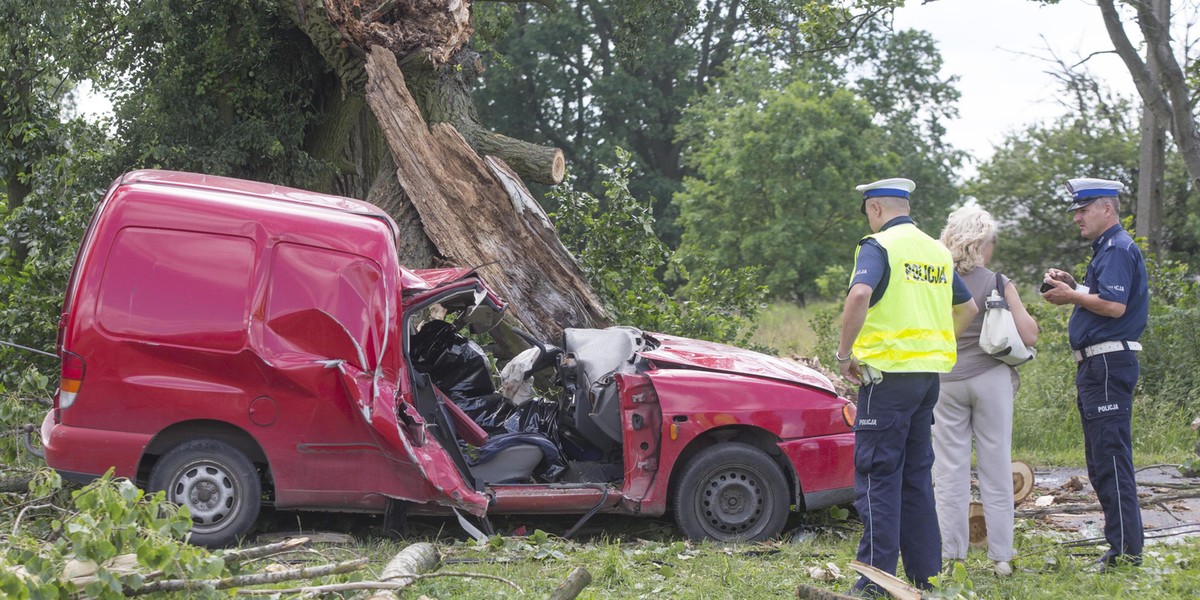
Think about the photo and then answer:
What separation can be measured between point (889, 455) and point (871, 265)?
2.72 feet

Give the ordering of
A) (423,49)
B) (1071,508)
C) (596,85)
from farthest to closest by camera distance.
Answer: (596,85), (423,49), (1071,508)

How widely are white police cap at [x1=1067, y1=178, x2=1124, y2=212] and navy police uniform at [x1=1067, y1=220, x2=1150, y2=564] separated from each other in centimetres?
21

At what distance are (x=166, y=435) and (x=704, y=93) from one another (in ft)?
118

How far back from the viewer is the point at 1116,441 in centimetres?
543

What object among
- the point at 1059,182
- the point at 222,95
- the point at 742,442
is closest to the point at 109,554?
the point at 742,442

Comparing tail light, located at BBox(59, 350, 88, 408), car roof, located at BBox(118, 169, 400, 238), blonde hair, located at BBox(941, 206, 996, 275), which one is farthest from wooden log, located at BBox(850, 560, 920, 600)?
tail light, located at BBox(59, 350, 88, 408)

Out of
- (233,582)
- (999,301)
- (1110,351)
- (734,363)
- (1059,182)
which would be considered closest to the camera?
(233,582)

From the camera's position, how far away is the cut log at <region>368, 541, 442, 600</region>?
4605 mm

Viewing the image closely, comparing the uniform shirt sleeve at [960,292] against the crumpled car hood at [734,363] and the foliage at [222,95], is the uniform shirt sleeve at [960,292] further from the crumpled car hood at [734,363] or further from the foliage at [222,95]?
the foliage at [222,95]

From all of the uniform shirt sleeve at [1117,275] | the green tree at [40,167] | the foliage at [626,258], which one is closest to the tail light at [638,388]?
the uniform shirt sleeve at [1117,275]

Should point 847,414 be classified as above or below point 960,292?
below

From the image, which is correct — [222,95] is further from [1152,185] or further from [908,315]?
[1152,185]

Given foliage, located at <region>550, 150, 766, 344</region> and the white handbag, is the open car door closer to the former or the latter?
the white handbag

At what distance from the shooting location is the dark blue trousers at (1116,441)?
5434 mm
